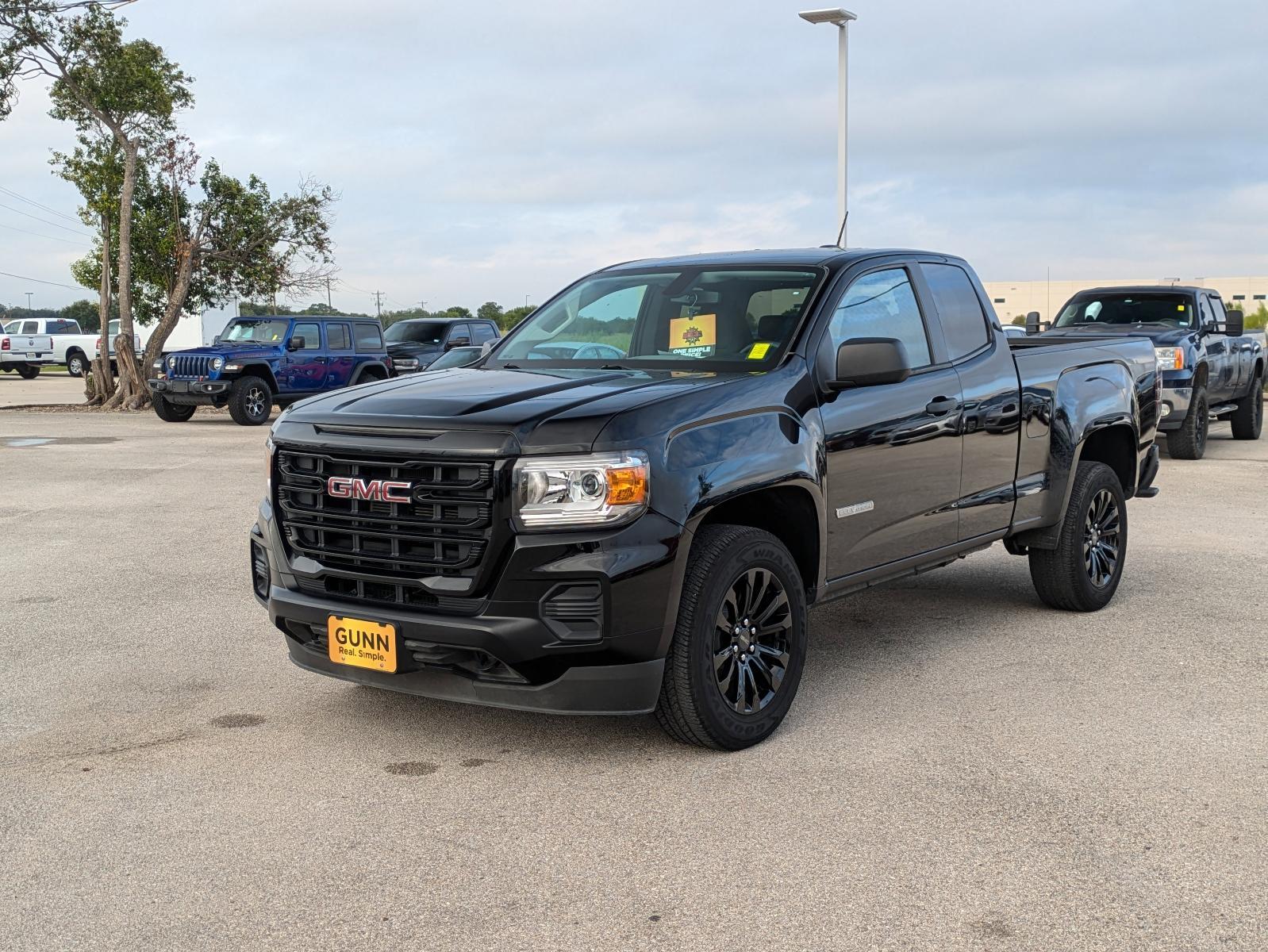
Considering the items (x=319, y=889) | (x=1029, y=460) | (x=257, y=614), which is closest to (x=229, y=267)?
(x=257, y=614)

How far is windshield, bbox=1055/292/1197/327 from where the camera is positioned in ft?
50.1

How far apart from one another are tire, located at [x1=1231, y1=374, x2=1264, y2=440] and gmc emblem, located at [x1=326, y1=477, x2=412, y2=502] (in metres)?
15.6

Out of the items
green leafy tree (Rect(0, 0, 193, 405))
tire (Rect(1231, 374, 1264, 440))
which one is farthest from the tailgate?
tire (Rect(1231, 374, 1264, 440))

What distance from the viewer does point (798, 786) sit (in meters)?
4.46

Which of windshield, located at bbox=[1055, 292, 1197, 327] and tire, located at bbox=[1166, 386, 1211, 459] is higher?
windshield, located at bbox=[1055, 292, 1197, 327]

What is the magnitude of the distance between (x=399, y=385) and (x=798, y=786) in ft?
7.30

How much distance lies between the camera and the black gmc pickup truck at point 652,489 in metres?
4.36

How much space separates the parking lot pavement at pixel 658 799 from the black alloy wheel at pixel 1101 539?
0.24 m

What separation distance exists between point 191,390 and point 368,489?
684 inches

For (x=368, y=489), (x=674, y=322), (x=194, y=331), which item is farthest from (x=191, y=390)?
(x=194, y=331)

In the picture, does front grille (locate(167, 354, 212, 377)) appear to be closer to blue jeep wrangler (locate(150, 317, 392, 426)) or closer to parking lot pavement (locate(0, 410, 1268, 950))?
blue jeep wrangler (locate(150, 317, 392, 426))

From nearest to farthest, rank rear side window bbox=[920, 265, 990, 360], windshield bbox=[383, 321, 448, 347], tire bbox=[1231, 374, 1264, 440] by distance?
rear side window bbox=[920, 265, 990, 360]
tire bbox=[1231, 374, 1264, 440]
windshield bbox=[383, 321, 448, 347]

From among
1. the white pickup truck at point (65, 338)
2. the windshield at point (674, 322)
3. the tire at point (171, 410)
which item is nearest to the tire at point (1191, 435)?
the windshield at point (674, 322)

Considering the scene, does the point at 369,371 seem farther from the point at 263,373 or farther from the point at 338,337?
the point at 263,373
